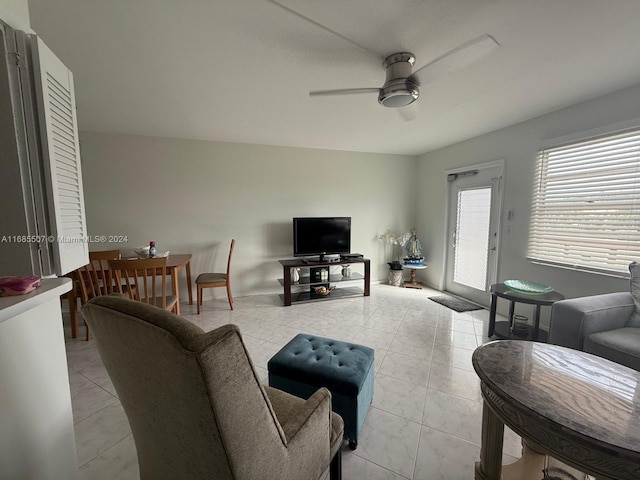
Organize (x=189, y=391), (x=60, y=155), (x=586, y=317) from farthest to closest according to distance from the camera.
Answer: (x=586, y=317) → (x=60, y=155) → (x=189, y=391)

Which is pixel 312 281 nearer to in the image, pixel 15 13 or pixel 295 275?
pixel 295 275

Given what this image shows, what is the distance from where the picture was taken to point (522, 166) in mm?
2979

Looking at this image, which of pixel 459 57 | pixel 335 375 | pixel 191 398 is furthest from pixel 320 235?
pixel 191 398

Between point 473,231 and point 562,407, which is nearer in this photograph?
point 562,407

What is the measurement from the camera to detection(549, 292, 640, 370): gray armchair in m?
1.67

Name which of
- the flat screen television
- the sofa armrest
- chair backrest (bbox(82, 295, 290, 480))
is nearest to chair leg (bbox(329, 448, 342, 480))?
chair backrest (bbox(82, 295, 290, 480))

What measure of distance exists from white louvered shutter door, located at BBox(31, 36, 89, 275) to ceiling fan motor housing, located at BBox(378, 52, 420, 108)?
1661 mm

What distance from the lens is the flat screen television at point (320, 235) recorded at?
3.91 m

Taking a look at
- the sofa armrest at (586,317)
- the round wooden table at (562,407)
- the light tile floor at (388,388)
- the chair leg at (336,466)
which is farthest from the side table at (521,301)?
the chair leg at (336,466)

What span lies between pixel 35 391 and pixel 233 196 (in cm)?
318

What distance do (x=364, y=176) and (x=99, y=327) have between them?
13.8 feet

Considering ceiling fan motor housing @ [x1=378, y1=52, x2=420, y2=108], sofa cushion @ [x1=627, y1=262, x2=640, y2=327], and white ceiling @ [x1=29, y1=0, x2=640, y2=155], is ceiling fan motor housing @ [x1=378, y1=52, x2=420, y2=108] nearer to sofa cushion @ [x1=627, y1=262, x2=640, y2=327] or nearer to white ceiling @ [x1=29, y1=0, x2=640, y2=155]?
white ceiling @ [x1=29, y1=0, x2=640, y2=155]

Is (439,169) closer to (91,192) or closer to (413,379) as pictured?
(413,379)

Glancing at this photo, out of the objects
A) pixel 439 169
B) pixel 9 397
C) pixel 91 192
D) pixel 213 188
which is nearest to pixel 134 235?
pixel 91 192
